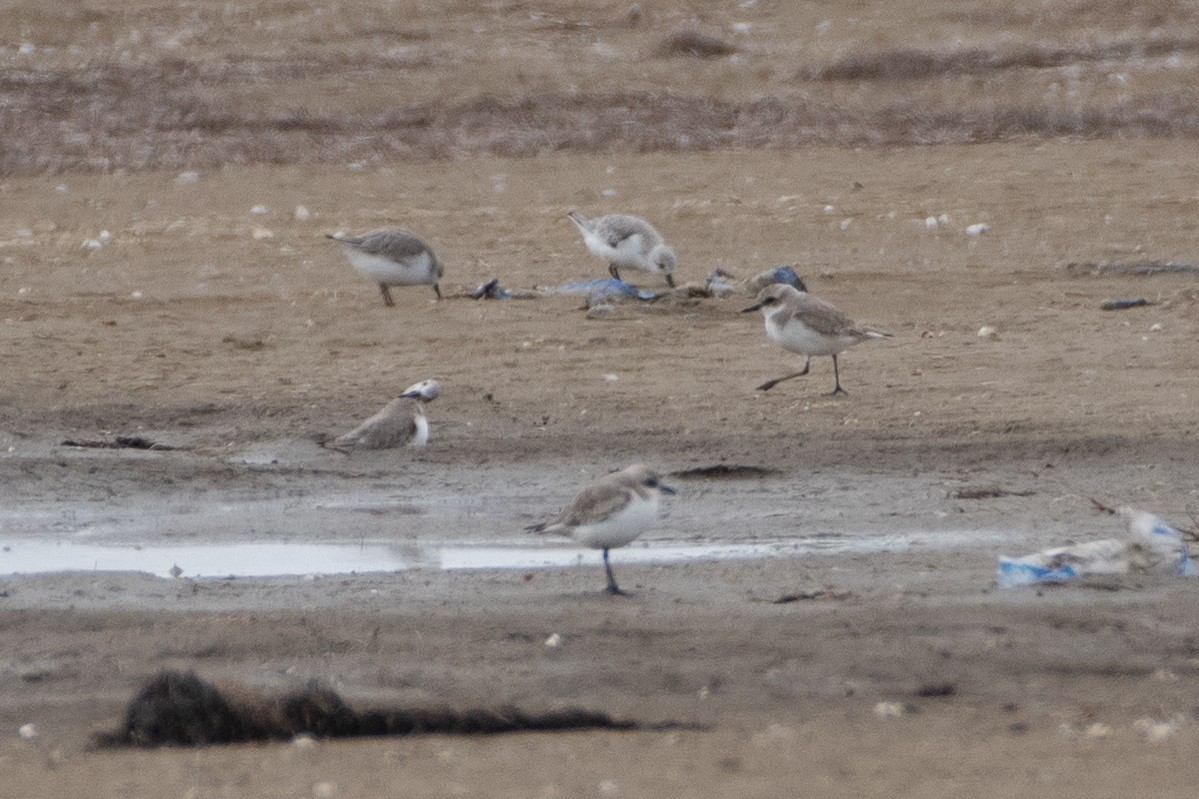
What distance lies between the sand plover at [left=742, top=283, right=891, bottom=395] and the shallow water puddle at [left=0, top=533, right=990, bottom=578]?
A: 2881mm

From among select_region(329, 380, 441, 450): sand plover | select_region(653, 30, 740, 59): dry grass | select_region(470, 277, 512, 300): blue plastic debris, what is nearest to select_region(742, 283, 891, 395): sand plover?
select_region(329, 380, 441, 450): sand plover

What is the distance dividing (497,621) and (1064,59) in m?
19.9

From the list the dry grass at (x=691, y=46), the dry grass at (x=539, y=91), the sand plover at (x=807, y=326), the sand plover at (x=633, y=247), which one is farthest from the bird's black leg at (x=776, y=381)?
the dry grass at (x=691, y=46)

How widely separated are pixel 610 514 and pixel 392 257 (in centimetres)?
732

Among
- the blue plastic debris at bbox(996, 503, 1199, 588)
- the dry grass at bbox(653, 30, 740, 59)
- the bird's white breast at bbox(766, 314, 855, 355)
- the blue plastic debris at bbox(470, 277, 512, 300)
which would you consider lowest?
the blue plastic debris at bbox(470, 277, 512, 300)

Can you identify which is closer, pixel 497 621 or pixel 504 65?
pixel 497 621

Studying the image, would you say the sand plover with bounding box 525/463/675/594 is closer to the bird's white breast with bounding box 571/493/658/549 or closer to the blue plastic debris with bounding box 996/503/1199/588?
the bird's white breast with bounding box 571/493/658/549

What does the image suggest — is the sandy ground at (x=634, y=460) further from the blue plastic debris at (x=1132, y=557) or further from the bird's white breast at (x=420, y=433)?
the blue plastic debris at (x=1132, y=557)

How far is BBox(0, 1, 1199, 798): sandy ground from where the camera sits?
506 centimetres

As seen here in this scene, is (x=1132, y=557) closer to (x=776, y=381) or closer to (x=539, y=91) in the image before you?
(x=776, y=381)

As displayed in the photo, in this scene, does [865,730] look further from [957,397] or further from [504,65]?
[504,65]

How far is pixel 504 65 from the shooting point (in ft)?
80.6

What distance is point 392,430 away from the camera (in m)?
9.89

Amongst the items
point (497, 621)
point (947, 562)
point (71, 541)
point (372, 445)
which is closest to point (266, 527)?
point (71, 541)
